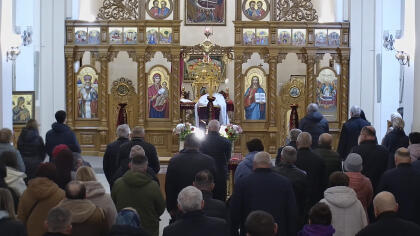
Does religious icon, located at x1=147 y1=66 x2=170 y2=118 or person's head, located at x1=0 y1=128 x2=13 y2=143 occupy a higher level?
religious icon, located at x1=147 y1=66 x2=170 y2=118

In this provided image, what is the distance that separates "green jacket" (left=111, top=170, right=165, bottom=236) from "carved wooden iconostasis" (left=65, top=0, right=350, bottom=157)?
14.5 meters

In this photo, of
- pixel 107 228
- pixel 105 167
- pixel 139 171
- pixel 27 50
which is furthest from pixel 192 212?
pixel 27 50

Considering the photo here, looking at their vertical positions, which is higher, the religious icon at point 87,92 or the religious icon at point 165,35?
the religious icon at point 165,35

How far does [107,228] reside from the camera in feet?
23.8

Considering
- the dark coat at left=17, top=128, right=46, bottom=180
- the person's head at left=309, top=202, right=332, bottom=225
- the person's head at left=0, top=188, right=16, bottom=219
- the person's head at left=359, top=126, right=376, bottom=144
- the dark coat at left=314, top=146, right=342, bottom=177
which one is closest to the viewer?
the person's head at left=0, top=188, right=16, bottom=219

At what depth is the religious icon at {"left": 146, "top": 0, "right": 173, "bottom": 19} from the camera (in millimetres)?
23344

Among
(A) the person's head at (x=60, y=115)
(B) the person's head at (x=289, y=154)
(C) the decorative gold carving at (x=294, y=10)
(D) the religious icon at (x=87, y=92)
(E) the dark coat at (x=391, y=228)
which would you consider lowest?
(E) the dark coat at (x=391, y=228)

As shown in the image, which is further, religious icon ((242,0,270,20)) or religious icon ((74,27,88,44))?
religious icon ((242,0,270,20))

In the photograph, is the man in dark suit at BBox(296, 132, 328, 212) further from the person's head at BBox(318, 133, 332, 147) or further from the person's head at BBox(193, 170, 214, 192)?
the person's head at BBox(193, 170, 214, 192)

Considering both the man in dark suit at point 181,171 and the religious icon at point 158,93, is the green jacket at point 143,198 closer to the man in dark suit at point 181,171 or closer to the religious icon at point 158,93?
the man in dark suit at point 181,171

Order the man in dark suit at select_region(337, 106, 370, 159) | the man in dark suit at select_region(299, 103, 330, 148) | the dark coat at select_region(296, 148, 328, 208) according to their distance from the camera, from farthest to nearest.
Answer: the man in dark suit at select_region(299, 103, 330, 148)
the man in dark suit at select_region(337, 106, 370, 159)
the dark coat at select_region(296, 148, 328, 208)

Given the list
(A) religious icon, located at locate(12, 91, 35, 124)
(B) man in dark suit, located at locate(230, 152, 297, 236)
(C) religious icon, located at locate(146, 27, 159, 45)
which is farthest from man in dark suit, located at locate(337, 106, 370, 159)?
(C) religious icon, located at locate(146, 27, 159, 45)

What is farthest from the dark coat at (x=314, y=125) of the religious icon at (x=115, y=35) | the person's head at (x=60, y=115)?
the religious icon at (x=115, y=35)

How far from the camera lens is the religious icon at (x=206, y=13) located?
24.7 meters
